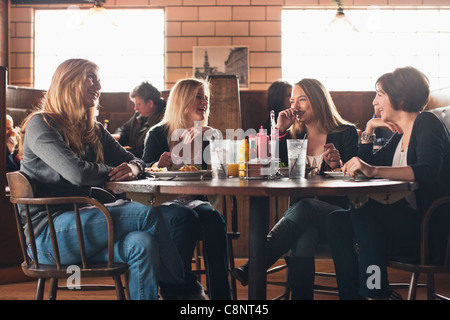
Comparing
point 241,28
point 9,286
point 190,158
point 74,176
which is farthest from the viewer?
point 241,28

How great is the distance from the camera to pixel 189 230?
6.64 ft

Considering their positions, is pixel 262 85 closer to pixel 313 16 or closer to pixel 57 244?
pixel 313 16

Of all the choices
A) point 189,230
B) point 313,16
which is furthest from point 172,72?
point 189,230

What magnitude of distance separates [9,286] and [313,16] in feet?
17.2

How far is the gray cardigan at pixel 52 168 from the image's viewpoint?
181 cm

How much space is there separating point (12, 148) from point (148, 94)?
133 cm

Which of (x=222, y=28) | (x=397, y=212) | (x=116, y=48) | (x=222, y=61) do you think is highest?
(x=222, y=28)

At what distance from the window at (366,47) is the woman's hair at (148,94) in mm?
2605

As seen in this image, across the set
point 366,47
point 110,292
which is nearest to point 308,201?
→ point 110,292

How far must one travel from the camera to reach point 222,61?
260 inches

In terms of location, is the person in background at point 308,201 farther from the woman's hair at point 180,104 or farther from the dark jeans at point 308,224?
the woman's hair at point 180,104

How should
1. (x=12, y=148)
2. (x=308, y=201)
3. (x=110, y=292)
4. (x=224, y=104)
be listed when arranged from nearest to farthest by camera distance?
1. (x=308, y=201)
2. (x=110, y=292)
3. (x=12, y=148)
4. (x=224, y=104)

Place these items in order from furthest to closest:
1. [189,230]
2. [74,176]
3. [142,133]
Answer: [142,133]
[189,230]
[74,176]

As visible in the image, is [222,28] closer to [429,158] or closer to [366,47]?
[366,47]
